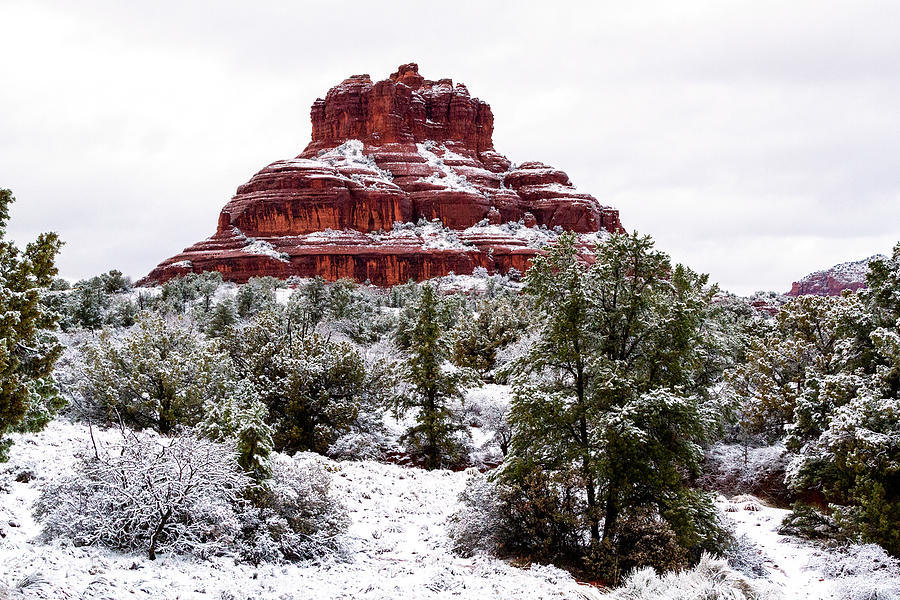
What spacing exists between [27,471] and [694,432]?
46.4 feet

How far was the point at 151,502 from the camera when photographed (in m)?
10.5

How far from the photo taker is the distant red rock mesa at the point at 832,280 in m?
127

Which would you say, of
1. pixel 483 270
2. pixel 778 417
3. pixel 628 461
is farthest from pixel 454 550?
pixel 483 270

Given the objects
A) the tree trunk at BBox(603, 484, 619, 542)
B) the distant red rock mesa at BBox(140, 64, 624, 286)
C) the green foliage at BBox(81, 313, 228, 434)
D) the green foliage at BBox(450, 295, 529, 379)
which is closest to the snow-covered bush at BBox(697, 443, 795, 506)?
the tree trunk at BBox(603, 484, 619, 542)

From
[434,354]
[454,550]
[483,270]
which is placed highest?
[483,270]

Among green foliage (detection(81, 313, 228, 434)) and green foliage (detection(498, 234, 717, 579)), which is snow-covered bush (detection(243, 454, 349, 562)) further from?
green foliage (detection(81, 313, 228, 434))

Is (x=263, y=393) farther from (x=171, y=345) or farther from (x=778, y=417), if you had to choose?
(x=778, y=417)

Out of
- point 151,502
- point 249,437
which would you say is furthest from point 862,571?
point 151,502

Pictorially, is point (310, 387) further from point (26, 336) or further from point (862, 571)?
point (862, 571)

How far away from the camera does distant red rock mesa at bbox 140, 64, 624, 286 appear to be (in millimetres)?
119188

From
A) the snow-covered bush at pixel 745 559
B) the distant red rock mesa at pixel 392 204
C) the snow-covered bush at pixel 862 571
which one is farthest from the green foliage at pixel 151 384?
the distant red rock mesa at pixel 392 204

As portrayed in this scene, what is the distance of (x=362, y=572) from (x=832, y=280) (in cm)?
15716

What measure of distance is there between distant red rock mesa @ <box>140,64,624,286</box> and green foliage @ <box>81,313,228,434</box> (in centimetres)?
9260

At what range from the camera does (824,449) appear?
17.1m
